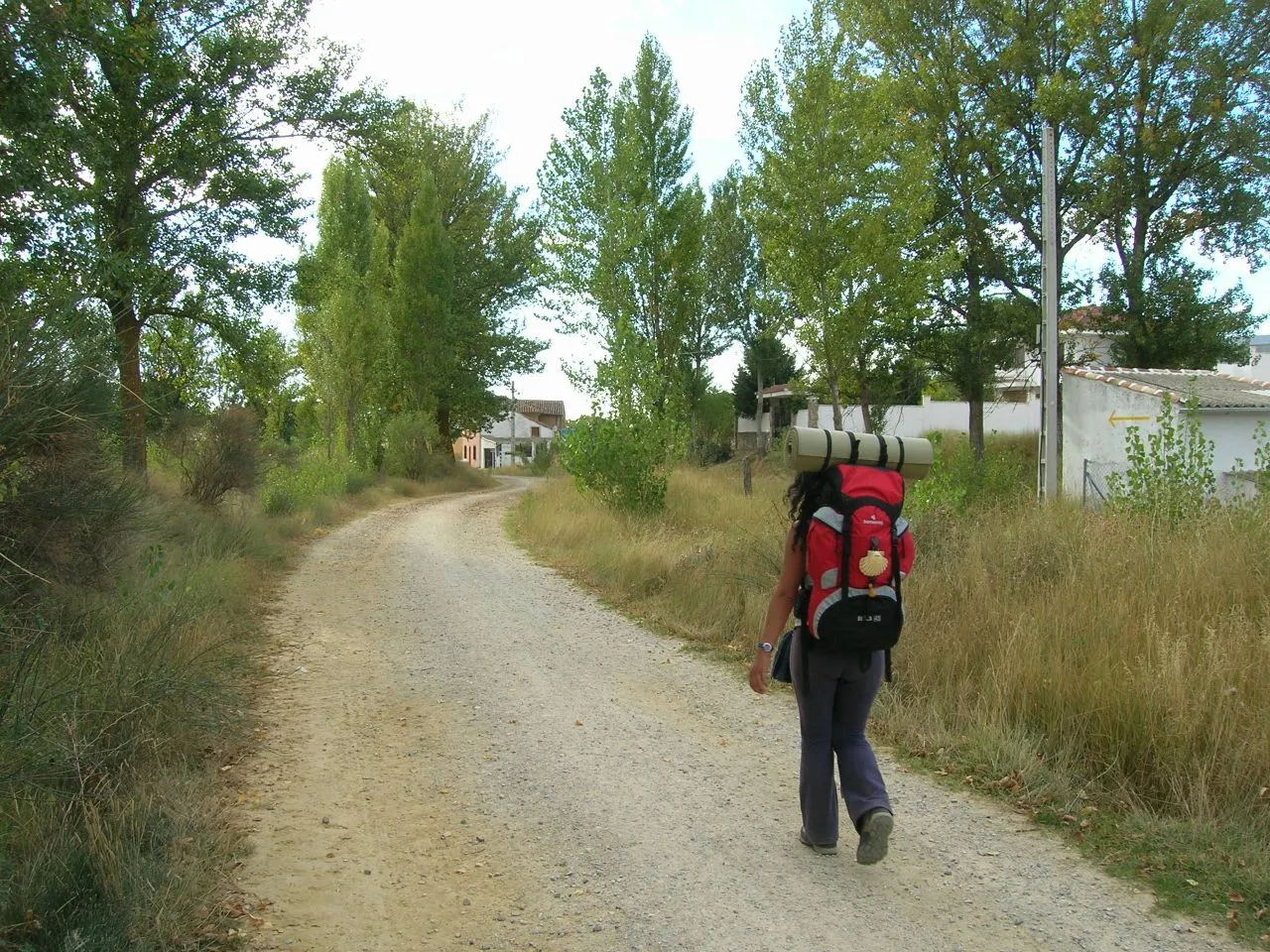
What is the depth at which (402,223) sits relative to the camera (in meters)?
41.5

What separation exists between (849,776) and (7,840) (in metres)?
3.45

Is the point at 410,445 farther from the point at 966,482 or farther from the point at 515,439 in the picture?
the point at 515,439

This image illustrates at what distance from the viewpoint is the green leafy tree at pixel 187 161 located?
10672 millimetres

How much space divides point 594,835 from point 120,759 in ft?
7.86

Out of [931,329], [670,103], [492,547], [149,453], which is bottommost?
[492,547]

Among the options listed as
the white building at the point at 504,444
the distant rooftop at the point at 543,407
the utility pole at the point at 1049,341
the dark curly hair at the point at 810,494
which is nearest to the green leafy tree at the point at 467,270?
the utility pole at the point at 1049,341

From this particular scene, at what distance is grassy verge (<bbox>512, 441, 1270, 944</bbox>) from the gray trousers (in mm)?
1190

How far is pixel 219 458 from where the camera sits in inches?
623

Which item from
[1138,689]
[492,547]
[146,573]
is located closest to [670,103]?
[492,547]

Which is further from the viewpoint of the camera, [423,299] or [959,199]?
[423,299]

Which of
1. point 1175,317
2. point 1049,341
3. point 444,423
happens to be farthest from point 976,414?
point 444,423

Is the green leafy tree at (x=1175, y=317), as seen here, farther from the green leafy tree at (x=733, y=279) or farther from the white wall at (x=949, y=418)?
the green leafy tree at (x=733, y=279)

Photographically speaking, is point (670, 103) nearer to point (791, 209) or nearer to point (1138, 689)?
point (791, 209)

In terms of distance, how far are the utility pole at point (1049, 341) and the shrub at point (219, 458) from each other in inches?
508
